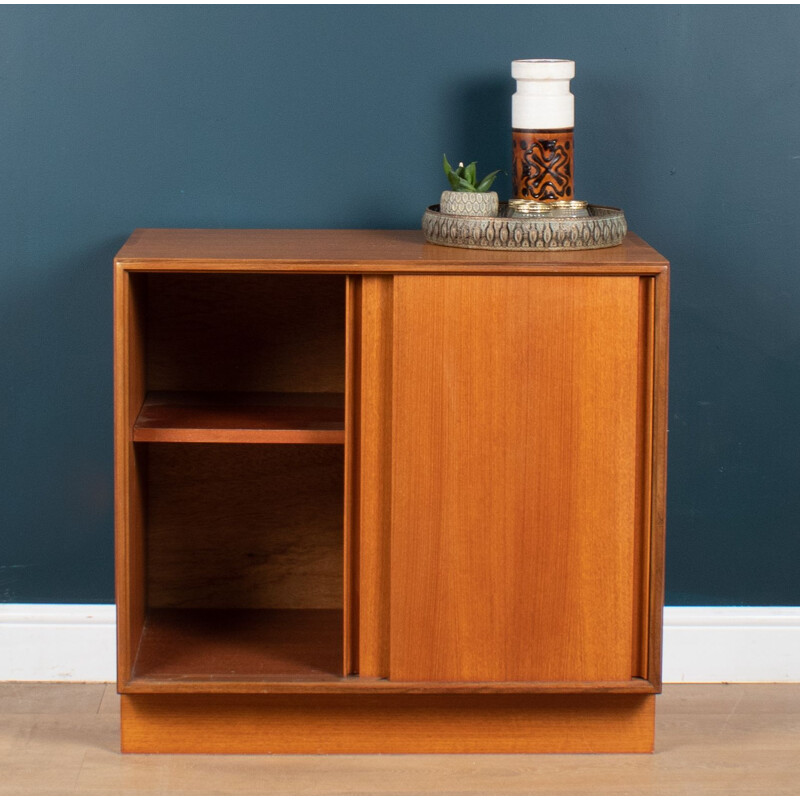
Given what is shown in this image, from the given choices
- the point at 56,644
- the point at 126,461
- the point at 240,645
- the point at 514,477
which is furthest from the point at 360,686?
the point at 56,644

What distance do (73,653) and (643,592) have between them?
117cm

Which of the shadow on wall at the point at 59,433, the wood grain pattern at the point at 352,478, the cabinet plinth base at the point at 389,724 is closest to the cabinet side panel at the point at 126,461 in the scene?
the cabinet plinth base at the point at 389,724

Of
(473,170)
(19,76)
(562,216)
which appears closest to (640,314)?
(562,216)

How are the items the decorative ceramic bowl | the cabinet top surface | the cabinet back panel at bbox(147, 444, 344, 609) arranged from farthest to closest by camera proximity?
the cabinet back panel at bbox(147, 444, 344, 609)
the decorative ceramic bowl
the cabinet top surface

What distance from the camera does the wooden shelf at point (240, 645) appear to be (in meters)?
2.29

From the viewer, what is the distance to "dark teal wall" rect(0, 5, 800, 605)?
2488 millimetres

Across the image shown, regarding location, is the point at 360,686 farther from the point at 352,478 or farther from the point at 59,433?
the point at 59,433

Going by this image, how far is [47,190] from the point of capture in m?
2.52

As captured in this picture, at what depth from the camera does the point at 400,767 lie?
2.29 metres

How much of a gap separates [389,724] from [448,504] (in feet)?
1.47

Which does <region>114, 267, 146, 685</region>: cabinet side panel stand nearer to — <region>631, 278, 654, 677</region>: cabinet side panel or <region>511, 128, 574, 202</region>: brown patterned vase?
<region>511, 128, 574, 202</region>: brown patterned vase

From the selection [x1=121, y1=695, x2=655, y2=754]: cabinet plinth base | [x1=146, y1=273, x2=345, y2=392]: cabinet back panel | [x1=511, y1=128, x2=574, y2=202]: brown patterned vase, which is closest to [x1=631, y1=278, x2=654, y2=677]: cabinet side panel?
[x1=121, y1=695, x2=655, y2=754]: cabinet plinth base

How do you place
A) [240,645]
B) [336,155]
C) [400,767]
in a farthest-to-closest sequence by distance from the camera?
[336,155] → [240,645] → [400,767]

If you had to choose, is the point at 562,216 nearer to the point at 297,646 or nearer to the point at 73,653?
the point at 297,646
